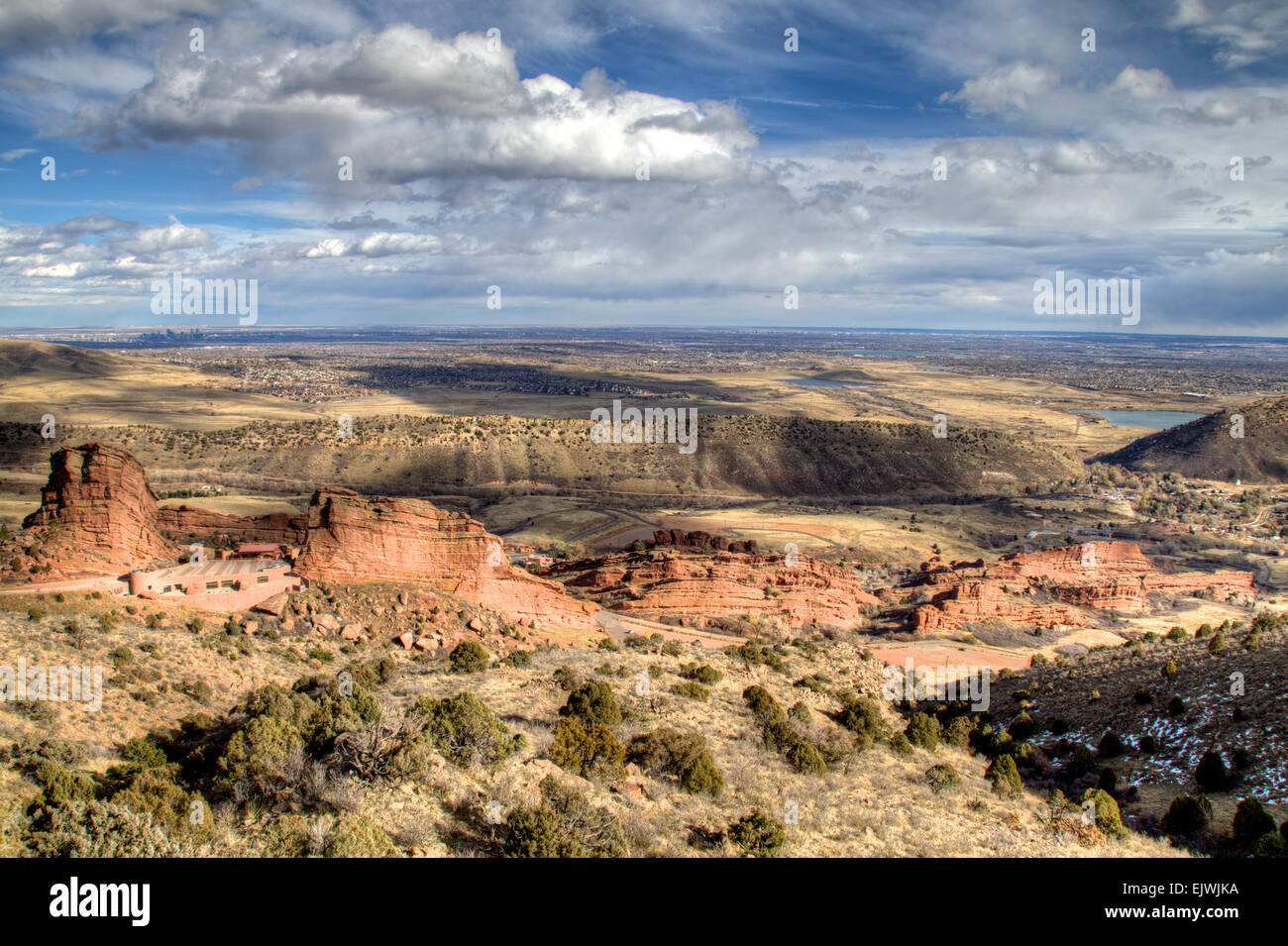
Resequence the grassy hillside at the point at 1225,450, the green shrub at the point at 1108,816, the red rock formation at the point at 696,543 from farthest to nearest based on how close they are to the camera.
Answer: the grassy hillside at the point at 1225,450
the red rock formation at the point at 696,543
the green shrub at the point at 1108,816

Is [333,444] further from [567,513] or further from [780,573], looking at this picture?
[780,573]

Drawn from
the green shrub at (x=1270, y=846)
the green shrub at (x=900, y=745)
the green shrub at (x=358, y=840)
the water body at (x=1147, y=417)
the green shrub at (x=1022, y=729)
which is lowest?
the green shrub at (x=1022, y=729)

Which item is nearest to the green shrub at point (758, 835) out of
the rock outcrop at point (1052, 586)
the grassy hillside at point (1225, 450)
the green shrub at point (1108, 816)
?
the green shrub at point (1108, 816)

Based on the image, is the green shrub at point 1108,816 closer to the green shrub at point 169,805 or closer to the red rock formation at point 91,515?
the green shrub at point 169,805

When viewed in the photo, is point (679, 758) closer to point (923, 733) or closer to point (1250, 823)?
point (923, 733)
